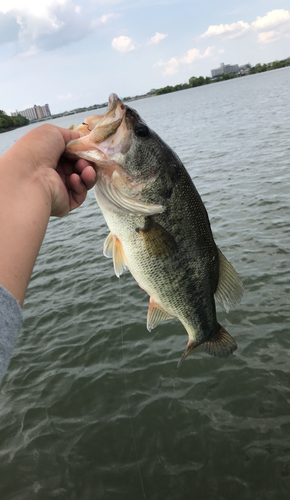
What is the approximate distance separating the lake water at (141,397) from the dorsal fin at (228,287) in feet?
6.52

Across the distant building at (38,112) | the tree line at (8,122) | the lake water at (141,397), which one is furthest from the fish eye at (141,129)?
the distant building at (38,112)

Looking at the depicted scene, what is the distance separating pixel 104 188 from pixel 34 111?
215 meters

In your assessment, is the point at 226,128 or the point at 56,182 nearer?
the point at 56,182

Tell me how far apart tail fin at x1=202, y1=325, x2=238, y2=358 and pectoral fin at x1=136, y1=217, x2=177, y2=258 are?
108 centimetres

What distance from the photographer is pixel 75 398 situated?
4.79 meters

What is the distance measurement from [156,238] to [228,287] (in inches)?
35.6

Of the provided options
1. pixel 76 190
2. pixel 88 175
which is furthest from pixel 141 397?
pixel 88 175

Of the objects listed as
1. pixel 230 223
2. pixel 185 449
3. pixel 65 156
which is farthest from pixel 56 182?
pixel 230 223

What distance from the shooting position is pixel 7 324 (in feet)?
4.35

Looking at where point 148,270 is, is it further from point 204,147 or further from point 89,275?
point 204,147

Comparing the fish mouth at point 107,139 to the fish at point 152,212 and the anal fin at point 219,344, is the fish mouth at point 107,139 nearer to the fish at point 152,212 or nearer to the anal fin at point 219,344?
the fish at point 152,212

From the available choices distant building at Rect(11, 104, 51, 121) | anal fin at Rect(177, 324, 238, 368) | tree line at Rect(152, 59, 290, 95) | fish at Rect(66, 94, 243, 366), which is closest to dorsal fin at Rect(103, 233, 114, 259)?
fish at Rect(66, 94, 243, 366)

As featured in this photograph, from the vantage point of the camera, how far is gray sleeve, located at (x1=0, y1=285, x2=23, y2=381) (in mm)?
1300

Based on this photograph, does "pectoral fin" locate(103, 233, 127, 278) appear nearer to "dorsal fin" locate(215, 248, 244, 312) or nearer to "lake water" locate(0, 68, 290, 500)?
"dorsal fin" locate(215, 248, 244, 312)
